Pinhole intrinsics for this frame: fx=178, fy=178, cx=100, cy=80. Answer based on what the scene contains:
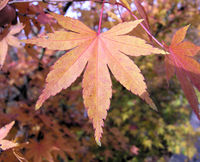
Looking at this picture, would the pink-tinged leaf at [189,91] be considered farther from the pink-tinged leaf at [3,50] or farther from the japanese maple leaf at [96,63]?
the pink-tinged leaf at [3,50]

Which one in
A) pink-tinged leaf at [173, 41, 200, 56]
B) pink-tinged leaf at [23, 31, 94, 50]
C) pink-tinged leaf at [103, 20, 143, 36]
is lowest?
pink-tinged leaf at [173, 41, 200, 56]

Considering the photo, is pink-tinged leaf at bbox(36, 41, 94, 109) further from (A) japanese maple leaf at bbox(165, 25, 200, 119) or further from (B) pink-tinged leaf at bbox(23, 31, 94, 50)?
(A) japanese maple leaf at bbox(165, 25, 200, 119)

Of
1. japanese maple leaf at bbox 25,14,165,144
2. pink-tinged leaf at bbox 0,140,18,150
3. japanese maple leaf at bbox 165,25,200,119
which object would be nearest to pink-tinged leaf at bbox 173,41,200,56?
japanese maple leaf at bbox 165,25,200,119

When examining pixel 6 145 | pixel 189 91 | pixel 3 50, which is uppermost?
pixel 3 50

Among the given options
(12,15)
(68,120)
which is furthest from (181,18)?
(12,15)

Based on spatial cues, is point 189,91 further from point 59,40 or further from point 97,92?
point 59,40

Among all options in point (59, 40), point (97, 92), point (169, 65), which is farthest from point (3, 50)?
point (169, 65)
